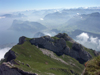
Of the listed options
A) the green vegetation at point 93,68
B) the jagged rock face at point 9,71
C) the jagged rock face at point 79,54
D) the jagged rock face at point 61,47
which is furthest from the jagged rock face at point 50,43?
the green vegetation at point 93,68

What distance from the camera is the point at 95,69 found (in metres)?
11.4

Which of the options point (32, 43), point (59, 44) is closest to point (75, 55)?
point (59, 44)

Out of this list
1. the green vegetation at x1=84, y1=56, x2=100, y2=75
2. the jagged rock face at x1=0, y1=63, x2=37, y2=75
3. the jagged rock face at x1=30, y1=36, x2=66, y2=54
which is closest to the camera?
the green vegetation at x1=84, y1=56, x2=100, y2=75

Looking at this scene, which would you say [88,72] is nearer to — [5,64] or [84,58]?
[5,64]

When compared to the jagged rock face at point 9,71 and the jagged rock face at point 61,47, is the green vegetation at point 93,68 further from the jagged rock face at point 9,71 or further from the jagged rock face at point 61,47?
the jagged rock face at point 61,47

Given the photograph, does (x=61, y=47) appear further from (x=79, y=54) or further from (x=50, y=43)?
(x=79, y=54)

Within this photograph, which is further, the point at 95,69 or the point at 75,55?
the point at 75,55

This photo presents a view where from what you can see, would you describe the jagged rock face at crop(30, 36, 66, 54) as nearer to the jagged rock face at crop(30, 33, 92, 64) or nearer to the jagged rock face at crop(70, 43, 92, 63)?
the jagged rock face at crop(30, 33, 92, 64)

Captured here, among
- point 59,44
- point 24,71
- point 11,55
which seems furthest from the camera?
point 59,44

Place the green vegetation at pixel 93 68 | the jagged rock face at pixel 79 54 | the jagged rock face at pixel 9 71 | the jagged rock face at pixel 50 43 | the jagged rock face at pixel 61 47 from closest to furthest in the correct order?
the green vegetation at pixel 93 68
the jagged rock face at pixel 9 71
the jagged rock face at pixel 50 43
the jagged rock face at pixel 61 47
the jagged rock face at pixel 79 54

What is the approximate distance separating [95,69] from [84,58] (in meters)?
182

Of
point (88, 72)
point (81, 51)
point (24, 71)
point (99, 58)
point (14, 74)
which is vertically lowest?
point (14, 74)

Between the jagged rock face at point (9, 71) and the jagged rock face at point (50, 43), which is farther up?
the jagged rock face at point (50, 43)

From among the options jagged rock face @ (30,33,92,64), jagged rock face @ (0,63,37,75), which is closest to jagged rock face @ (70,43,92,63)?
jagged rock face @ (30,33,92,64)
